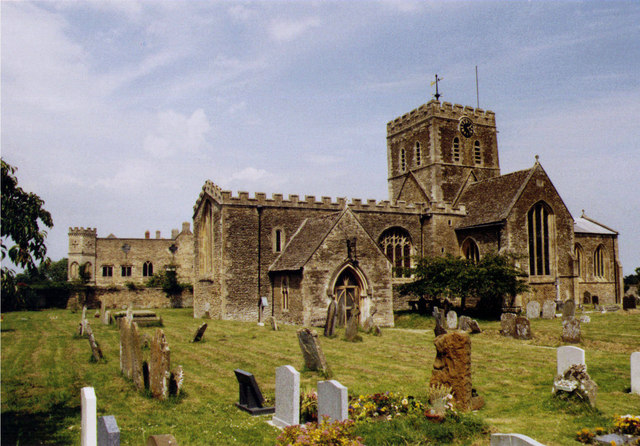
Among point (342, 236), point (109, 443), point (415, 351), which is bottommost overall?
point (415, 351)

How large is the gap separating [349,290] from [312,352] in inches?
513

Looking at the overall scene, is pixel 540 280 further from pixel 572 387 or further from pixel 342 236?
pixel 572 387

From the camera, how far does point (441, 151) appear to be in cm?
3834

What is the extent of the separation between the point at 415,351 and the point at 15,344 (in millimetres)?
14044

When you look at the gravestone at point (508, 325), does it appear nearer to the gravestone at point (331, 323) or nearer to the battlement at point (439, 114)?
the gravestone at point (331, 323)

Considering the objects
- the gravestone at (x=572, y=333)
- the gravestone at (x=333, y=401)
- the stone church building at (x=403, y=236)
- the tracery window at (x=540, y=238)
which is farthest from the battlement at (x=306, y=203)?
the gravestone at (x=333, y=401)

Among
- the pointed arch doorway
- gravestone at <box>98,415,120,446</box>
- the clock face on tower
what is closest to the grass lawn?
gravestone at <box>98,415,120,446</box>

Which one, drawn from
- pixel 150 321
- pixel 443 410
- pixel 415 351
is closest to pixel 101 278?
pixel 150 321

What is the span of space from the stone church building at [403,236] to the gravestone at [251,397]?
1346 centimetres

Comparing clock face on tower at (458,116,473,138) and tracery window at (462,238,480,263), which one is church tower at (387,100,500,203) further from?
tracery window at (462,238,480,263)

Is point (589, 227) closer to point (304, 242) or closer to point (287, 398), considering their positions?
point (304, 242)

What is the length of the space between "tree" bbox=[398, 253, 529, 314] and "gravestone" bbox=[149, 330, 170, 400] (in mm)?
19633

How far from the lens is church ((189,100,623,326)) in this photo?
25953 mm

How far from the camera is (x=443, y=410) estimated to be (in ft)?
Answer: 28.9
